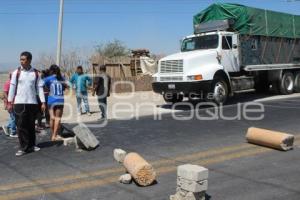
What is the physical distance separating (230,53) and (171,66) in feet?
8.34

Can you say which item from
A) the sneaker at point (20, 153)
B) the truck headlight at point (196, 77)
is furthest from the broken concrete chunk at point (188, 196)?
the truck headlight at point (196, 77)

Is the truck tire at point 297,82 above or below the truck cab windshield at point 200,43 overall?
below

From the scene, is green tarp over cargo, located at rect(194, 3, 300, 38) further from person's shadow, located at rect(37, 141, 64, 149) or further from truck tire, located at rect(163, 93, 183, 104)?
person's shadow, located at rect(37, 141, 64, 149)

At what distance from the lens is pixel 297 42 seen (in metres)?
22.1

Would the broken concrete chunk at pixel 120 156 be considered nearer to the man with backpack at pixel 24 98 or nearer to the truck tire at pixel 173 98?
the man with backpack at pixel 24 98

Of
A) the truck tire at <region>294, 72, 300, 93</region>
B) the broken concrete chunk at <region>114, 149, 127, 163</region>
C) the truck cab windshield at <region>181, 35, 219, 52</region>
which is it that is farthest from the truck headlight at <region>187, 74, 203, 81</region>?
the broken concrete chunk at <region>114, 149, 127, 163</region>

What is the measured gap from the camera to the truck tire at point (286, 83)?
2091 cm

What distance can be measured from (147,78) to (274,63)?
760 centimetres

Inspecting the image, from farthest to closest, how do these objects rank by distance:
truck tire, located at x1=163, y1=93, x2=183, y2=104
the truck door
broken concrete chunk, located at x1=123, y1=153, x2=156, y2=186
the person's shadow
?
1. truck tire, located at x1=163, y1=93, x2=183, y2=104
2. the truck door
3. the person's shadow
4. broken concrete chunk, located at x1=123, y1=153, x2=156, y2=186

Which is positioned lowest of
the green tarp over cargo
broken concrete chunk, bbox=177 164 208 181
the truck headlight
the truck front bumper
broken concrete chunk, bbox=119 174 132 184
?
broken concrete chunk, bbox=119 174 132 184

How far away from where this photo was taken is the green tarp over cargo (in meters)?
18.7

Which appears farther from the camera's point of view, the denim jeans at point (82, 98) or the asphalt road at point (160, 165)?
the denim jeans at point (82, 98)

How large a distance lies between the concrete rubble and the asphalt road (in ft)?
1.26

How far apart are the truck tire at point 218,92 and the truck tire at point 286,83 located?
15.8 feet
